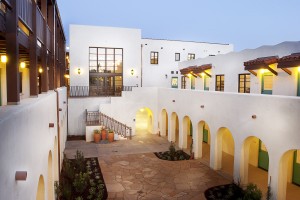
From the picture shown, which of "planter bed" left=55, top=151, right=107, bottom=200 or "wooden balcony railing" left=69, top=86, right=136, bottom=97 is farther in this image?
"wooden balcony railing" left=69, top=86, right=136, bottom=97

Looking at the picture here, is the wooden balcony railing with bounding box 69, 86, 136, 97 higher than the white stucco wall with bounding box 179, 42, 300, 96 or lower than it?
lower

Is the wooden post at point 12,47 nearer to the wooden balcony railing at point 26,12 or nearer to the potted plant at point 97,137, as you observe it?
the wooden balcony railing at point 26,12

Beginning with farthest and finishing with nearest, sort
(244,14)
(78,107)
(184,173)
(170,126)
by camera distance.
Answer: (244,14) < (78,107) < (170,126) < (184,173)

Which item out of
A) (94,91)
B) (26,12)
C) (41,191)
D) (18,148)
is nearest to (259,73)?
(26,12)

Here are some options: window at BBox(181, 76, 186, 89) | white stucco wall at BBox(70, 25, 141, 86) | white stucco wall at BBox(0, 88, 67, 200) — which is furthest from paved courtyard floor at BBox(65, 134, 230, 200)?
window at BBox(181, 76, 186, 89)

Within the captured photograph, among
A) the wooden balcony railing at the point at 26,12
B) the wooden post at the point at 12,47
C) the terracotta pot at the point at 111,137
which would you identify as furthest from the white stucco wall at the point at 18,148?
the terracotta pot at the point at 111,137

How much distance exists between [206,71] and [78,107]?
11.4m

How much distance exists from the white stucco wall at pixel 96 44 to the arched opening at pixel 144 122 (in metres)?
4.09

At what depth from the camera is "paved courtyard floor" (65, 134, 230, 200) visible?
11695 millimetres

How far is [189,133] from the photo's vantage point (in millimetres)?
Result: 23938

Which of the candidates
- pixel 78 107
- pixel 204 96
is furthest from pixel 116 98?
pixel 204 96

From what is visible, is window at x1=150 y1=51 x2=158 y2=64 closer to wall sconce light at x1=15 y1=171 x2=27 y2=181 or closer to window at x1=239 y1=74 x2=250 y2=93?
window at x1=239 y1=74 x2=250 y2=93

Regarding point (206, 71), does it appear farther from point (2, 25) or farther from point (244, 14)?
point (244, 14)

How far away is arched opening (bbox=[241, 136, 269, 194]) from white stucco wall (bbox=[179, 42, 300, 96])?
3.24 meters
